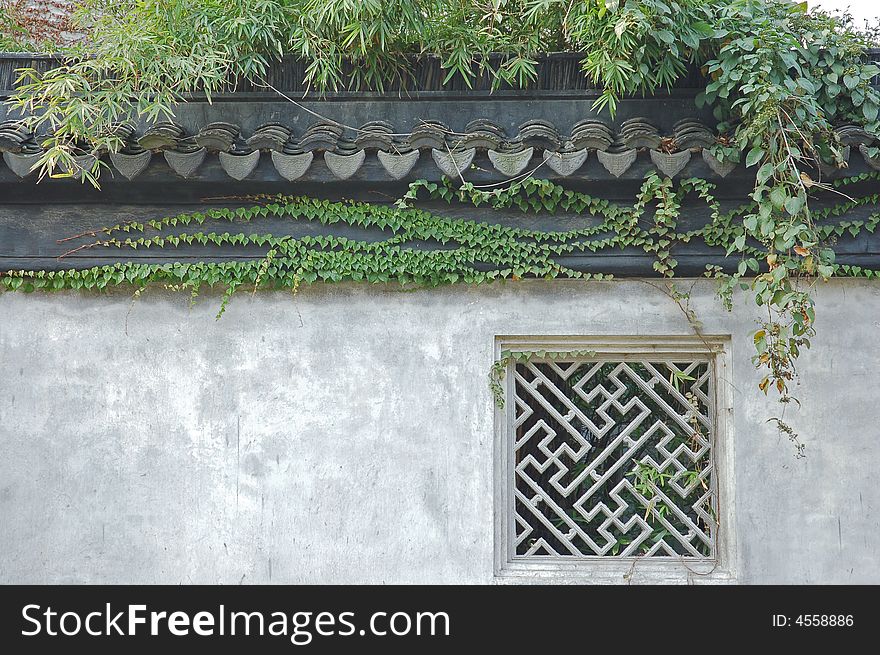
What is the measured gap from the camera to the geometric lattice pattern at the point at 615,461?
439 centimetres

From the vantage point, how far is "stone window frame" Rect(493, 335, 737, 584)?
4297 mm

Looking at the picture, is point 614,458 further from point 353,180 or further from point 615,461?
point 353,180

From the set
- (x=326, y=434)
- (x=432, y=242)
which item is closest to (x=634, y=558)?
(x=326, y=434)

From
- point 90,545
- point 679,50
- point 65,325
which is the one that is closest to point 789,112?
point 679,50

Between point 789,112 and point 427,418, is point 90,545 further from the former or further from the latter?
point 789,112

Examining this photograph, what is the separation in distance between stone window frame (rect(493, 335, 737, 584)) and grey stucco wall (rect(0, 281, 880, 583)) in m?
0.08

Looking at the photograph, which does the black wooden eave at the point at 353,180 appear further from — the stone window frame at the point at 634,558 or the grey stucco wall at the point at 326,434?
the stone window frame at the point at 634,558

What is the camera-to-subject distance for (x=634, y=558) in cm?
437

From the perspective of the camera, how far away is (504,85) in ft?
14.6

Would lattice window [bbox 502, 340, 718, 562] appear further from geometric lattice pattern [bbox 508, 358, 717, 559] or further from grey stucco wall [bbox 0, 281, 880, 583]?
grey stucco wall [bbox 0, 281, 880, 583]

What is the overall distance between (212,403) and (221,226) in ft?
3.30

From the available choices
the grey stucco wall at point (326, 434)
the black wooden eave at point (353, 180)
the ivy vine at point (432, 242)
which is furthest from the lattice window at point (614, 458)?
the black wooden eave at point (353, 180)

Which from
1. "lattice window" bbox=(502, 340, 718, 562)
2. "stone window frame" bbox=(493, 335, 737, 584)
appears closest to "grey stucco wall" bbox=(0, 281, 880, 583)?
"stone window frame" bbox=(493, 335, 737, 584)

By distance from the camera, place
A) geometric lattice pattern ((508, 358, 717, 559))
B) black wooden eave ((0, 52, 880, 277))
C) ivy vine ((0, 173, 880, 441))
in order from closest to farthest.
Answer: black wooden eave ((0, 52, 880, 277)) → ivy vine ((0, 173, 880, 441)) → geometric lattice pattern ((508, 358, 717, 559))
